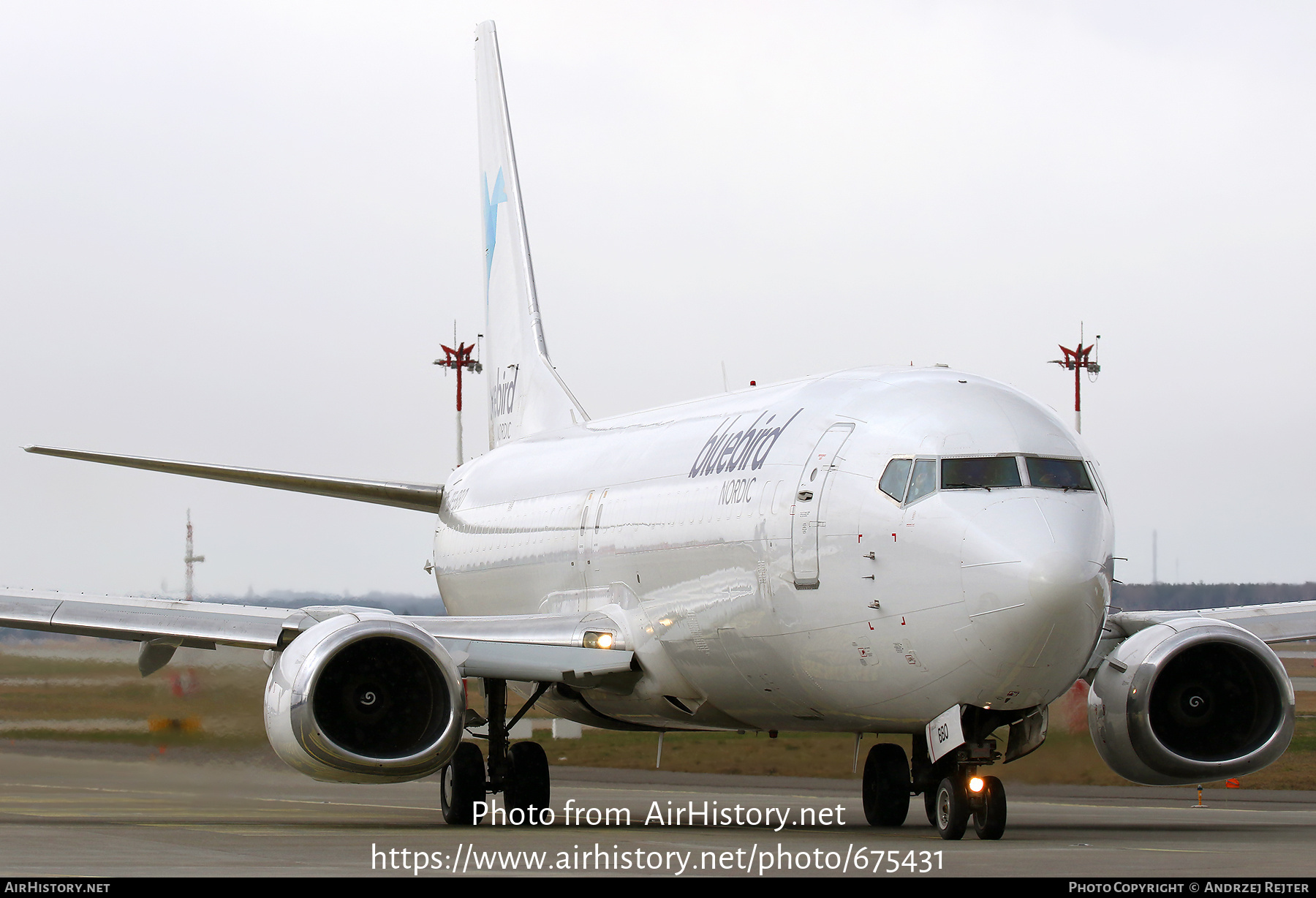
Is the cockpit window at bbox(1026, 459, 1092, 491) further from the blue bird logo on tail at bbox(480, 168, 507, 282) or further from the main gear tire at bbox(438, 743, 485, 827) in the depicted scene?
the blue bird logo on tail at bbox(480, 168, 507, 282)

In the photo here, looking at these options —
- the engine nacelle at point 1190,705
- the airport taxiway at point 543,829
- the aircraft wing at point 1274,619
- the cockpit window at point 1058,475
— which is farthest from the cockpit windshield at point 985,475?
the aircraft wing at point 1274,619

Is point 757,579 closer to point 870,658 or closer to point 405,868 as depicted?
point 870,658

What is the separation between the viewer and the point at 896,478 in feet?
43.0

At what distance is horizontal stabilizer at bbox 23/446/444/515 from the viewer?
19.3 m

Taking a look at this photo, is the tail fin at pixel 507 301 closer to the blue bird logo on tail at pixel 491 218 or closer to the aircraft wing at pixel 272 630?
the blue bird logo on tail at pixel 491 218

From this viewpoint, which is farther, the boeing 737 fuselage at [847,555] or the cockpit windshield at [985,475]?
the cockpit windshield at [985,475]

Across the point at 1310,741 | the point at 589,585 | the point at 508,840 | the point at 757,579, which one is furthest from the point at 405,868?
the point at 1310,741

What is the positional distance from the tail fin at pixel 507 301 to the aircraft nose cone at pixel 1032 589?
35.1 ft

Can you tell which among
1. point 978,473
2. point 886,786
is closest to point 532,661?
point 886,786

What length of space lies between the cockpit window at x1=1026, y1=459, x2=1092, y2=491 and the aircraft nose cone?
25cm

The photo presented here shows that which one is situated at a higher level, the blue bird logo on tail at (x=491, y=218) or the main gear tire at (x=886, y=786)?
the blue bird logo on tail at (x=491, y=218)

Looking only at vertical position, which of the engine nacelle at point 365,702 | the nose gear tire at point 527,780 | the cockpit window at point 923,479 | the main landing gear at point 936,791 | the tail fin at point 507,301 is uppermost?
the tail fin at point 507,301

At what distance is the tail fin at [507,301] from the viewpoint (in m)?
24.1

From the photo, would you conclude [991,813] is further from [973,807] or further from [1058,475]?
[1058,475]
